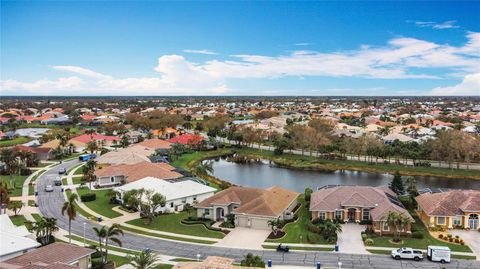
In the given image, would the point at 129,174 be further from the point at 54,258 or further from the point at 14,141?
the point at 14,141

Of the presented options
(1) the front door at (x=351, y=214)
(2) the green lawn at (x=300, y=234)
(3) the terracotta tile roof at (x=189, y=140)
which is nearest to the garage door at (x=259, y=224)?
(2) the green lawn at (x=300, y=234)

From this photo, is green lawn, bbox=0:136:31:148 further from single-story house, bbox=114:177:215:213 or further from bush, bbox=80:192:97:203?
single-story house, bbox=114:177:215:213

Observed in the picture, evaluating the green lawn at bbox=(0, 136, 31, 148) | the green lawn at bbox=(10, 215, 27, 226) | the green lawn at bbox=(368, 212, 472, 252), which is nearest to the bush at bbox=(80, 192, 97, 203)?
the green lawn at bbox=(10, 215, 27, 226)

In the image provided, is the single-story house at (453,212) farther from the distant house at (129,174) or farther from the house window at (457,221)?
the distant house at (129,174)


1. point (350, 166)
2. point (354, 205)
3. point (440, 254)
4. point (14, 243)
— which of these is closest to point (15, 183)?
point (14, 243)

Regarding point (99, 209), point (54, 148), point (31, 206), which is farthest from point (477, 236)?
point (54, 148)

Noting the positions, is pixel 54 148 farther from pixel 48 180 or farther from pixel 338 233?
pixel 338 233
